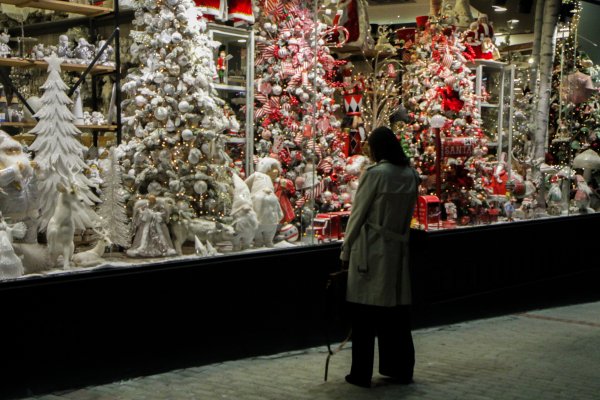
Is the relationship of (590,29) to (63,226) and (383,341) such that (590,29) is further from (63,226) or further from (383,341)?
(63,226)

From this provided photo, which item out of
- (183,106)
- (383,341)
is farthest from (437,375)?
(183,106)

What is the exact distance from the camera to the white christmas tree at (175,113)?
20.9ft

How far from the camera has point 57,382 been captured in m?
4.72

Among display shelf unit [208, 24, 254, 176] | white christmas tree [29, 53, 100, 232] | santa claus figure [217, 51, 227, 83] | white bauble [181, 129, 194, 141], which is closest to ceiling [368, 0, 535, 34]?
display shelf unit [208, 24, 254, 176]

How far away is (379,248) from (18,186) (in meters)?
2.62

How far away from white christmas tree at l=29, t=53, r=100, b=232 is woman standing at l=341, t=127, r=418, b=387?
208cm

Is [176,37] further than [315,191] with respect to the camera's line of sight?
No

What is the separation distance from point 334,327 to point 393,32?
12.4ft

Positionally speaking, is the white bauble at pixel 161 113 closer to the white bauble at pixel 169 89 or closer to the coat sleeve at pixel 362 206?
the white bauble at pixel 169 89

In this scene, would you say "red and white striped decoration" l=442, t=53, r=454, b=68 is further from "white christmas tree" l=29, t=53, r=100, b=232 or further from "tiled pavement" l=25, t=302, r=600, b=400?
"white christmas tree" l=29, t=53, r=100, b=232

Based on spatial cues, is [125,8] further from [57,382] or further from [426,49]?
[426,49]

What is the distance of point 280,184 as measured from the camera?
260 inches

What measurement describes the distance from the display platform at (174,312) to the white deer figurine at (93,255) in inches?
7.5

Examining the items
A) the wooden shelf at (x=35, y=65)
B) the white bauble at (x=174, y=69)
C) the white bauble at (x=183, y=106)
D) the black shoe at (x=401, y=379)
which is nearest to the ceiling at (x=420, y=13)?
the white bauble at (x=174, y=69)
